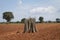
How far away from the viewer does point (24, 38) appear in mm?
14805

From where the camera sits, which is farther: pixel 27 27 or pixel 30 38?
pixel 27 27

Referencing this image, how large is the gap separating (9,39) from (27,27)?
6752 millimetres

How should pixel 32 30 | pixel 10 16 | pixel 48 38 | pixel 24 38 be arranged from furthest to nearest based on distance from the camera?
pixel 10 16
pixel 32 30
pixel 24 38
pixel 48 38

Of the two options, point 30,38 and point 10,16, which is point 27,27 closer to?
point 30,38

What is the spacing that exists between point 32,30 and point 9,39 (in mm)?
6551

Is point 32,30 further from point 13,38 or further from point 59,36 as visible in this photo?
point 59,36

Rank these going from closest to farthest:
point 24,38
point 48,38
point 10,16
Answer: point 48,38 < point 24,38 < point 10,16

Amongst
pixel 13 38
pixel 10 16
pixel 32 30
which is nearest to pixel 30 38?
pixel 13 38

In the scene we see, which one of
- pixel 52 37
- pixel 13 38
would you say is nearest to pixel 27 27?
pixel 13 38

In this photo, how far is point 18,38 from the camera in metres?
15.0

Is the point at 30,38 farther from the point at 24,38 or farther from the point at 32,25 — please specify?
the point at 32,25

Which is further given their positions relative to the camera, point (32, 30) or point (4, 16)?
point (4, 16)

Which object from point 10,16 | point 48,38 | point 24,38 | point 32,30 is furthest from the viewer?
point 10,16

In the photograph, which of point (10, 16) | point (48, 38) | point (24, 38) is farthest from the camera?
point (10, 16)
